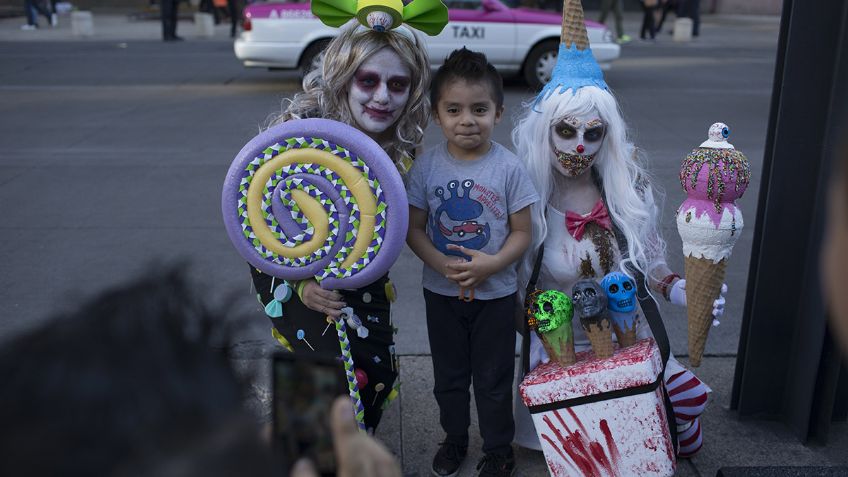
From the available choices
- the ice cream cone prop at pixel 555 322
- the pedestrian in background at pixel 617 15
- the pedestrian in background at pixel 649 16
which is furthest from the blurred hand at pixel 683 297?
the pedestrian in background at pixel 649 16

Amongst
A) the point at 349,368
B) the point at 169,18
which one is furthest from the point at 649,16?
the point at 349,368

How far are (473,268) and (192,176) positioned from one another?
4.95m

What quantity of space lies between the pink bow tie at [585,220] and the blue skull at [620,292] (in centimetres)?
21

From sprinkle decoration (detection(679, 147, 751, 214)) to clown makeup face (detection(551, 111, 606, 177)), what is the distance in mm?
341

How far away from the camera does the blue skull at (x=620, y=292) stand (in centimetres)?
274

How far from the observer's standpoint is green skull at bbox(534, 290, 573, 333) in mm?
2727

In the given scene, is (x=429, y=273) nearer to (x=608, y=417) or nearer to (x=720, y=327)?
(x=608, y=417)

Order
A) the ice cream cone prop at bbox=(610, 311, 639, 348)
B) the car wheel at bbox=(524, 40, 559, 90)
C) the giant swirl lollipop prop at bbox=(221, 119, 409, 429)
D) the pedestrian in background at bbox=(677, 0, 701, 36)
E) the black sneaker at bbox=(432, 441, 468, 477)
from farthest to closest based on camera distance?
the pedestrian in background at bbox=(677, 0, 701, 36)
the car wheel at bbox=(524, 40, 559, 90)
the black sneaker at bbox=(432, 441, 468, 477)
the ice cream cone prop at bbox=(610, 311, 639, 348)
the giant swirl lollipop prop at bbox=(221, 119, 409, 429)

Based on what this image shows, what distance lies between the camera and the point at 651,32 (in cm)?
1839

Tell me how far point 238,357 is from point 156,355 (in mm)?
410

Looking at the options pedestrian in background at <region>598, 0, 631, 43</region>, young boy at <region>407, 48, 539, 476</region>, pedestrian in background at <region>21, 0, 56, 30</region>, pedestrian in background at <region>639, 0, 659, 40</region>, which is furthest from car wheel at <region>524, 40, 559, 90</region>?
pedestrian in background at <region>21, 0, 56, 30</region>

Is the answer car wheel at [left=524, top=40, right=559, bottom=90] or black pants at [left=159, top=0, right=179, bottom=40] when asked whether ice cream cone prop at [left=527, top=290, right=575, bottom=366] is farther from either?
black pants at [left=159, top=0, right=179, bottom=40]

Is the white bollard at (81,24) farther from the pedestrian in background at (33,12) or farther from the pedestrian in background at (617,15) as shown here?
the pedestrian in background at (617,15)

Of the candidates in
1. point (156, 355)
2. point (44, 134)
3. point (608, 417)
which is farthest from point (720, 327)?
point (44, 134)
